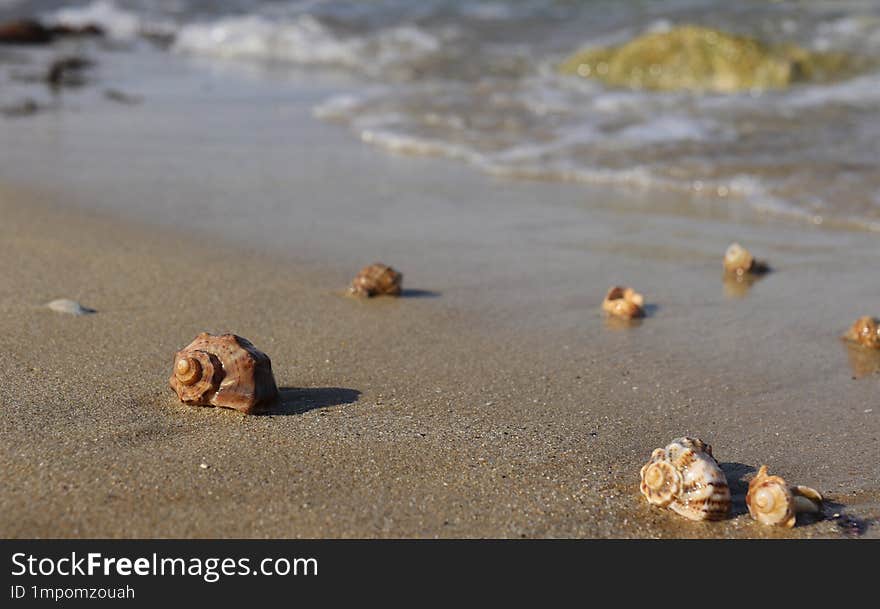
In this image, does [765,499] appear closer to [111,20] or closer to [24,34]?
[24,34]

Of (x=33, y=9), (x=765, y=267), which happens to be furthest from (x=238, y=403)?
(x=33, y=9)

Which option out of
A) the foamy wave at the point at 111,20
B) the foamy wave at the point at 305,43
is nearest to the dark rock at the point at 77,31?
the foamy wave at the point at 111,20

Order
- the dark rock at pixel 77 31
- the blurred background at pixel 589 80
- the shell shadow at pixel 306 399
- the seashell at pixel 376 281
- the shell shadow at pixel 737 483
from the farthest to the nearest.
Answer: the dark rock at pixel 77 31 → the blurred background at pixel 589 80 → the seashell at pixel 376 281 → the shell shadow at pixel 306 399 → the shell shadow at pixel 737 483

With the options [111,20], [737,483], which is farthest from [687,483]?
[111,20]

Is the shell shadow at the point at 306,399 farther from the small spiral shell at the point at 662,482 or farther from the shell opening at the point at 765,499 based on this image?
the shell opening at the point at 765,499

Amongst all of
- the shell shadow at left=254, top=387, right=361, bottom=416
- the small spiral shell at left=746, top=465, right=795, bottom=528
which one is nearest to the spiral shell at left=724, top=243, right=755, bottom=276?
the shell shadow at left=254, top=387, right=361, bottom=416
